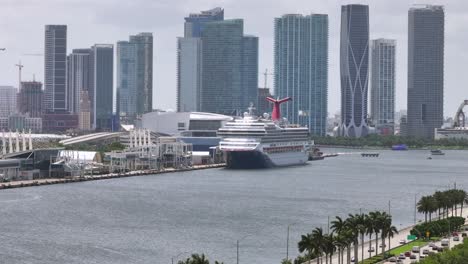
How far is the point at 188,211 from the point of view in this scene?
78.1 metres

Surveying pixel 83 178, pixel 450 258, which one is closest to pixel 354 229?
pixel 450 258

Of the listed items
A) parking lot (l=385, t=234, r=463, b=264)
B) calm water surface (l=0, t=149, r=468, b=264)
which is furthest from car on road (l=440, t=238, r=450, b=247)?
calm water surface (l=0, t=149, r=468, b=264)

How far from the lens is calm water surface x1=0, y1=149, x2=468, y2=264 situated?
194ft

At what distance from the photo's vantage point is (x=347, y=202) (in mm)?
85625

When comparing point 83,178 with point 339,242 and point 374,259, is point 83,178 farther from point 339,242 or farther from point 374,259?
point 339,242

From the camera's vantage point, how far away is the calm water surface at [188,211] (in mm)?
59094

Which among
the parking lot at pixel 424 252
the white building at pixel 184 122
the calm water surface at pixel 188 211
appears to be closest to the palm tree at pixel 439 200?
the calm water surface at pixel 188 211

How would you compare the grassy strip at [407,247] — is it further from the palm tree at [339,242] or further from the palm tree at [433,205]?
the palm tree at [433,205]

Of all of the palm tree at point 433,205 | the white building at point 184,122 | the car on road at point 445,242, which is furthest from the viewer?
the white building at point 184,122

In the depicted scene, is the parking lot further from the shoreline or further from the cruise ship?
the cruise ship

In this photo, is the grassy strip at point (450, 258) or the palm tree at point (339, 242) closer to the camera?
the grassy strip at point (450, 258)

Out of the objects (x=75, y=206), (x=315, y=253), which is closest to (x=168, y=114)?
(x=75, y=206)

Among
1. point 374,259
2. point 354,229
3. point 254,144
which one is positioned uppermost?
point 254,144

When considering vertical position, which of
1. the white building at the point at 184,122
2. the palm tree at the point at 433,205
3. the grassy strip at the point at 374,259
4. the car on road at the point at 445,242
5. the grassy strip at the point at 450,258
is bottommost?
the grassy strip at the point at 374,259
